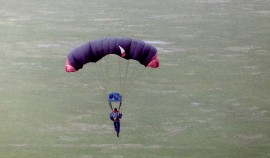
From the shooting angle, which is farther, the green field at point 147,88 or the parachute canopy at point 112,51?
the green field at point 147,88

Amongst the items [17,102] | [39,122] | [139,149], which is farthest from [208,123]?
[17,102]

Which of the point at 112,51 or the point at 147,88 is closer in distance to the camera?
the point at 112,51

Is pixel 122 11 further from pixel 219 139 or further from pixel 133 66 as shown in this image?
pixel 219 139

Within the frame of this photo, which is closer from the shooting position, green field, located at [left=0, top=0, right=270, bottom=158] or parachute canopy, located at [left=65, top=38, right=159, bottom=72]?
parachute canopy, located at [left=65, top=38, right=159, bottom=72]

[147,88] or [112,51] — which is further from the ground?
[112,51]
